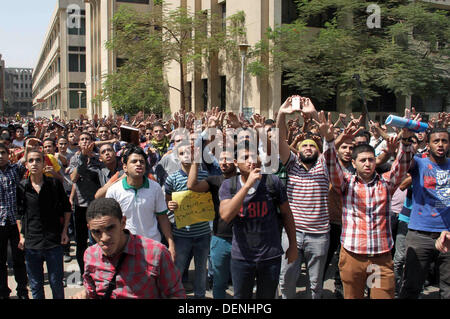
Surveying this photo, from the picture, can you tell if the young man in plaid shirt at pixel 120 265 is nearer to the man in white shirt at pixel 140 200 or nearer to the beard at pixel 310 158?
the man in white shirt at pixel 140 200

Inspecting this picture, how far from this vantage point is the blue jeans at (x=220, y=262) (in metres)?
4.07

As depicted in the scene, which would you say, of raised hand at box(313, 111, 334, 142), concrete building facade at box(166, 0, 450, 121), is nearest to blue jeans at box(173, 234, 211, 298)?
raised hand at box(313, 111, 334, 142)

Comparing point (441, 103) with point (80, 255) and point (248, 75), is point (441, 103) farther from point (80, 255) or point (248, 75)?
point (80, 255)

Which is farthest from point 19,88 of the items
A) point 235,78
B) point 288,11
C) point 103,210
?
point 103,210

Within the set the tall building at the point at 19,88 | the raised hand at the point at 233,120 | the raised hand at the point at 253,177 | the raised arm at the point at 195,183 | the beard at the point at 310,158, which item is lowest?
the raised arm at the point at 195,183

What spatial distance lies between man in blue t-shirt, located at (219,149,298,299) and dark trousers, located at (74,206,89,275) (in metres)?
2.72

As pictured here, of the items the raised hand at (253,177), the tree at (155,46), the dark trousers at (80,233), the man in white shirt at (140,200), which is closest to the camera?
the raised hand at (253,177)

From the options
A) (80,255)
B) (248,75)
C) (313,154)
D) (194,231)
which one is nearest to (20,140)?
(80,255)

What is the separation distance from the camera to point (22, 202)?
4.54 meters

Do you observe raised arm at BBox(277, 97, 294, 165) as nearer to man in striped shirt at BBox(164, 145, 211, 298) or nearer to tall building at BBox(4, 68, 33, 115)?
man in striped shirt at BBox(164, 145, 211, 298)

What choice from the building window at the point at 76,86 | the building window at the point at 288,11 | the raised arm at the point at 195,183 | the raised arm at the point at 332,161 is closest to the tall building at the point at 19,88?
the building window at the point at 76,86

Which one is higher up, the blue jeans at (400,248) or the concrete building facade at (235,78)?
the concrete building facade at (235,78)

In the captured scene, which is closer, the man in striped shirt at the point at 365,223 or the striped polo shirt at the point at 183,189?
the man in striped shirt at the point at 365,223

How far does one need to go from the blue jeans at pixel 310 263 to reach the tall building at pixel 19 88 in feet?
487
